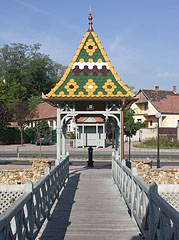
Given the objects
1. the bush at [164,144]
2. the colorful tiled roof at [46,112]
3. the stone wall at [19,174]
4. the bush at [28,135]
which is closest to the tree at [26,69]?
the colorful tiled roof at [46,112]

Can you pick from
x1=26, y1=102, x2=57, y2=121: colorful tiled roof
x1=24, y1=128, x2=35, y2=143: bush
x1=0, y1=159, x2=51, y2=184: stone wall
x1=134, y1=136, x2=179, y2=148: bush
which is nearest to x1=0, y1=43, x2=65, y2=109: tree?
x1=26, y1=102, x2=57, y2=121: colorful tiled roof

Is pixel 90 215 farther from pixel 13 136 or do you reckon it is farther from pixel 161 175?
pixel 13 136

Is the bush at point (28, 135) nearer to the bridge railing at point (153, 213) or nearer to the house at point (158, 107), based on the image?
the house at point (158, 107)

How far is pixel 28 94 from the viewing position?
69188mm

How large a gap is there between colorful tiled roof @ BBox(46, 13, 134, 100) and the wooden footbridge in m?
3.83

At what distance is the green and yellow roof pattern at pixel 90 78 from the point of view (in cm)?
1213

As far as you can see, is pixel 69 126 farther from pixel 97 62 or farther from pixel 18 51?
pixel 97 62

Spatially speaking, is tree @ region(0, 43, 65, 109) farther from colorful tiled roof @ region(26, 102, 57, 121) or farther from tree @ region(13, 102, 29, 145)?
tree @ region(13, 102, 29, 145)

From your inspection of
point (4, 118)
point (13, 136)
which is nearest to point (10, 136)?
point (13, 136)

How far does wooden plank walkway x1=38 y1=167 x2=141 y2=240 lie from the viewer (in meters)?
5.82

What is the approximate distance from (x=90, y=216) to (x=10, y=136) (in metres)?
37.8

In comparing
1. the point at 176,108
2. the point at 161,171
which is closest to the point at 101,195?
the point at 161,171

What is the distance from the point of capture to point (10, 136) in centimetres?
4319

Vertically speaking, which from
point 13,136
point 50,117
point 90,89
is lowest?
point 13,136
